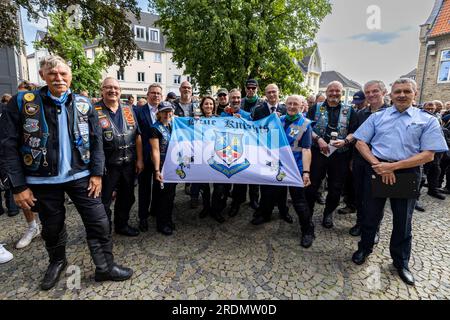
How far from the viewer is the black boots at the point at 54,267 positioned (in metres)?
2.67

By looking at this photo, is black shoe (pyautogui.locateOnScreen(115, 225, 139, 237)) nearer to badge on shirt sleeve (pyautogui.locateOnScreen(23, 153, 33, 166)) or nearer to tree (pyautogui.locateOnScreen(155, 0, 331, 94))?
badge on shirt sleeve (pyautogui.locateOnScreen(23, 153, 33, 166))

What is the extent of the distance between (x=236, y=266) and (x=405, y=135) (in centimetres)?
242

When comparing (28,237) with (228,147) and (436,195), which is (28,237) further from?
(436,195)

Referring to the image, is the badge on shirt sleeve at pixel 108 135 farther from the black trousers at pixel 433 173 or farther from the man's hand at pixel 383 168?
the black trousers at pixel 433 173

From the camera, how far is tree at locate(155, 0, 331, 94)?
1092 centimetres

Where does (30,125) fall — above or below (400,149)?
above

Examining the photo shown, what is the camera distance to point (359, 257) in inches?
127

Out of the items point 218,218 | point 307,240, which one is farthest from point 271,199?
point 218,218

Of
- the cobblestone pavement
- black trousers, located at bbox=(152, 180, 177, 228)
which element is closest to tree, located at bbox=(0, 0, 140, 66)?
the cobblestone pavement

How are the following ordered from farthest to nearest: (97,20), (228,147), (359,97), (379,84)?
(97,20)
(359,97)
(379,84)
(228,147)

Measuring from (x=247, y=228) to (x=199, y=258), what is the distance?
3.63 ft

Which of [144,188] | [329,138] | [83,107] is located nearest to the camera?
[83,107]

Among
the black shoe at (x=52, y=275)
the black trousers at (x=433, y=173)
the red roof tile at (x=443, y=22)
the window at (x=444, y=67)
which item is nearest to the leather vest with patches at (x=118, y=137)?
the black shoe at (x=52, y=275)

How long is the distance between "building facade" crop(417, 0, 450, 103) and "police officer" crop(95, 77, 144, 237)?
19.4 m
